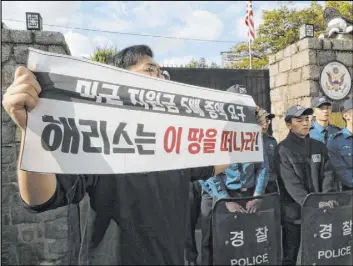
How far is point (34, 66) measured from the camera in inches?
56.8

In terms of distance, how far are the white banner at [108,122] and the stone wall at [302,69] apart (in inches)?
173

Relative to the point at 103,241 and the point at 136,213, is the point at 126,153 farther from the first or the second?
the point at 103,241

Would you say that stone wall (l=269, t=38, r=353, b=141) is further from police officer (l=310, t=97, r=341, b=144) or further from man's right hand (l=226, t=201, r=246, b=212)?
man's right hand (l=226, t=201, r=246, b=212)

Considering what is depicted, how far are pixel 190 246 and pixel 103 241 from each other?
3009mm

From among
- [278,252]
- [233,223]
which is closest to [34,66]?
[233,223]

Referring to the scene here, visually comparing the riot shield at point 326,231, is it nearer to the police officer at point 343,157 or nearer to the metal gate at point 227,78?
the police officer at point 343,157

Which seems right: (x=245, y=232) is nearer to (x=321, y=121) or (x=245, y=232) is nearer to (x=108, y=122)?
(x=108, y=122)

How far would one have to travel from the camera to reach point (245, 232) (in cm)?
324

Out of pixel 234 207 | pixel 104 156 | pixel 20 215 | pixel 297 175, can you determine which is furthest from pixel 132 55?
pixel 20 215

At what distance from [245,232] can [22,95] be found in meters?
2.46

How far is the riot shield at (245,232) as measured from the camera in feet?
10.4

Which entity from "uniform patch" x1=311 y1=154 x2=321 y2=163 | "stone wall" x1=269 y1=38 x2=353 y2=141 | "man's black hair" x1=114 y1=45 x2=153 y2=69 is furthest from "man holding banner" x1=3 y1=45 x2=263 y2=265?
"stone wall" x1=269 y1=38 x2=353 y2=141

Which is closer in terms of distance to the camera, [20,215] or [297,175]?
[297,175]

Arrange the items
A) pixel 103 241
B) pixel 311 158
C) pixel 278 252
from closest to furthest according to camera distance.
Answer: pixel 103 241 → pixel 278 252 → pixel 311 158
